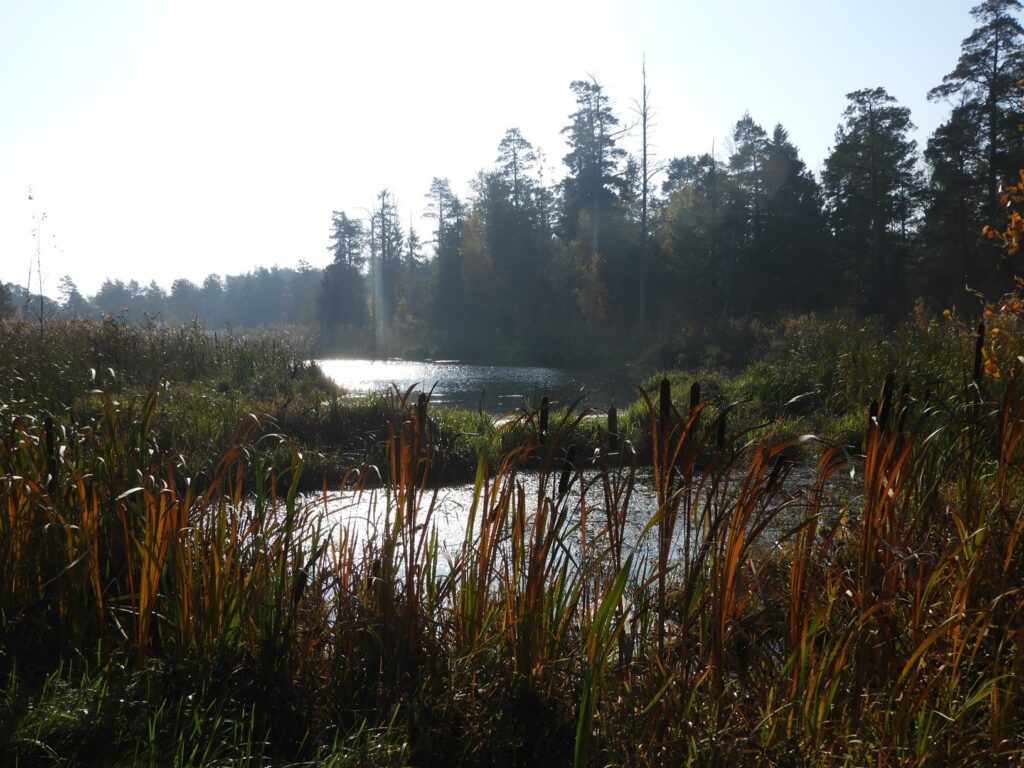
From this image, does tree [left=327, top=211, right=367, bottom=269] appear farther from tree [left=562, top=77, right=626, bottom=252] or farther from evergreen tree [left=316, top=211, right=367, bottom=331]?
tree [left=562, top=77, right=626, bottom=252]

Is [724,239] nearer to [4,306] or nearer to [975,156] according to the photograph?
[975,156]

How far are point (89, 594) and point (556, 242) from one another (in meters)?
37.8

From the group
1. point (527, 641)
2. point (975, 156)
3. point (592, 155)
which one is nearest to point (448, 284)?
point (592, 155)

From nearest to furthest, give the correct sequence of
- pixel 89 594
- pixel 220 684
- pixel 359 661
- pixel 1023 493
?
pixel 220 684 < pixel 359 661 < pixel 89 594 < pixel 1023 493

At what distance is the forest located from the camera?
2509 cm

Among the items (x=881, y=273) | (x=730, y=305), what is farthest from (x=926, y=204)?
(x=730, y=305)

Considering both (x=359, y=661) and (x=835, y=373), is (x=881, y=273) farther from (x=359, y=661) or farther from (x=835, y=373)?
(x=359, y=661)

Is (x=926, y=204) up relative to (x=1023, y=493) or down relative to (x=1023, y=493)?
up

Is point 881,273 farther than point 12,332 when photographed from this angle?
Yes

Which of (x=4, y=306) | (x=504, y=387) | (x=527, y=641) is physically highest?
(x=4, y=306)

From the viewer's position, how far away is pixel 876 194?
29.9m

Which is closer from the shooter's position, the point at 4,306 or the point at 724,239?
the point at 4,306

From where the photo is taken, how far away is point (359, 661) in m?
2.20

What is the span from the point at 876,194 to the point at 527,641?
32279 millimetres
